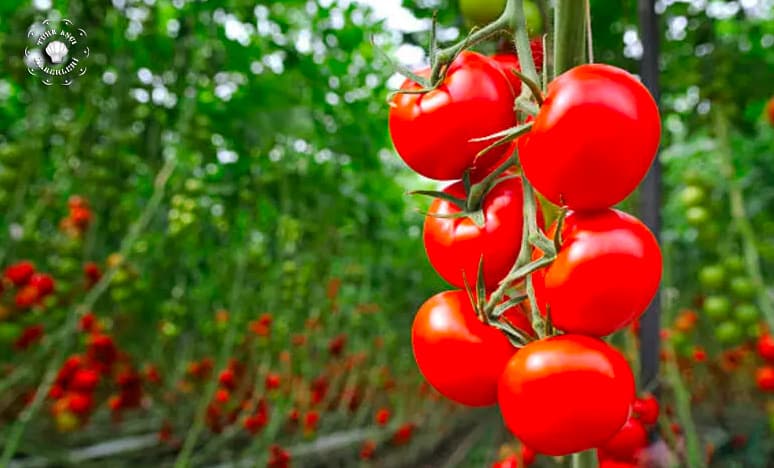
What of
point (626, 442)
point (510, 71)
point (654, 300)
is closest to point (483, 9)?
point (510, 71)

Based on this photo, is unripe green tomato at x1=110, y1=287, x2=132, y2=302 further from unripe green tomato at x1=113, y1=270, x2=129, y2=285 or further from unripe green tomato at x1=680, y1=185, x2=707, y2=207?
unripe green tomato at x1=680, y1=185, x2=707, y2=207

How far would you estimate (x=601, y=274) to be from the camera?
34cm

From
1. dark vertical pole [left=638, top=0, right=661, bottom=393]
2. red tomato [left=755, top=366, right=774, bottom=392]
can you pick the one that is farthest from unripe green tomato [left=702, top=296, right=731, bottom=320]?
dark vertical pole [left=638, top=0, right=661, bottom=393]

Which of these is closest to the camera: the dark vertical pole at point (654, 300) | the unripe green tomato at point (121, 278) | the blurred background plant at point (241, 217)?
the dark vertical pole at point (654, 300)

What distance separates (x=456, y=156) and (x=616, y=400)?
16 centimetres

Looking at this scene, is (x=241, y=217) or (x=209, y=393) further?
(x=241, y=217)

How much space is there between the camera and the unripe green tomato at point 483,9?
0.50 meters

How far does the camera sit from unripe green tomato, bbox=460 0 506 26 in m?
0.50

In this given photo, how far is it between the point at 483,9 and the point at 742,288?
109cm

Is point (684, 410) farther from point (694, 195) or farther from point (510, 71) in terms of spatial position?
point (510, 71)

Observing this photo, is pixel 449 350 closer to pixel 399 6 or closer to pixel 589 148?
pixel 589 148

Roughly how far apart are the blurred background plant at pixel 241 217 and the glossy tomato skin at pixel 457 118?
576mm

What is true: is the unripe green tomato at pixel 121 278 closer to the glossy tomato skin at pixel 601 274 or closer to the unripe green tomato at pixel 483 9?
the unripe green tomato at pixel 483 9

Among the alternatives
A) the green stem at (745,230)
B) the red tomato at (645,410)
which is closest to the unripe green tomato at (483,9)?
the red tomato at (645,410)
